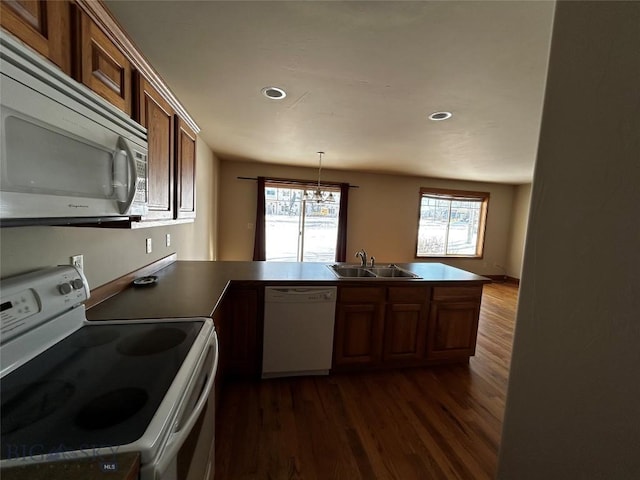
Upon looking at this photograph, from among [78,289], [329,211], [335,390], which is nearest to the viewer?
[78,289]

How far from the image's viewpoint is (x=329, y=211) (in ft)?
18.4

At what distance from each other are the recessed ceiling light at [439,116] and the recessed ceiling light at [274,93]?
1.33 m

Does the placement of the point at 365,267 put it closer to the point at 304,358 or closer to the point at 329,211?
the point at 304,358

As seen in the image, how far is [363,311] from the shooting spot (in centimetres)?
232

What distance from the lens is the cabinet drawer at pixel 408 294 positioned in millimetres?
2355

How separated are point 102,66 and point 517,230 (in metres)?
7.81

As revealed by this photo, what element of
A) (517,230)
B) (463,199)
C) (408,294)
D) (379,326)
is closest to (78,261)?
(379,326)

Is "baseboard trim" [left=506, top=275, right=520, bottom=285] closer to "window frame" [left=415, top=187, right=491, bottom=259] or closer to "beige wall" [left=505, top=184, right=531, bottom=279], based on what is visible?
"beige wall" [left=505, top=184, right=531, bottom=279]

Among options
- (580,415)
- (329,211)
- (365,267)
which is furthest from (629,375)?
(329,211)

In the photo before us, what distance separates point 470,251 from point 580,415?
6951 mm

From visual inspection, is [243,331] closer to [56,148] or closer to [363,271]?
[363,271]

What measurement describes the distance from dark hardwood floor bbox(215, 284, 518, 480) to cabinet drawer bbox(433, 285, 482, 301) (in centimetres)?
72

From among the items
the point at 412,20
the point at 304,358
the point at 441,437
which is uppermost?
the point at 412,20

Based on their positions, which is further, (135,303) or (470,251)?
(470,251)
